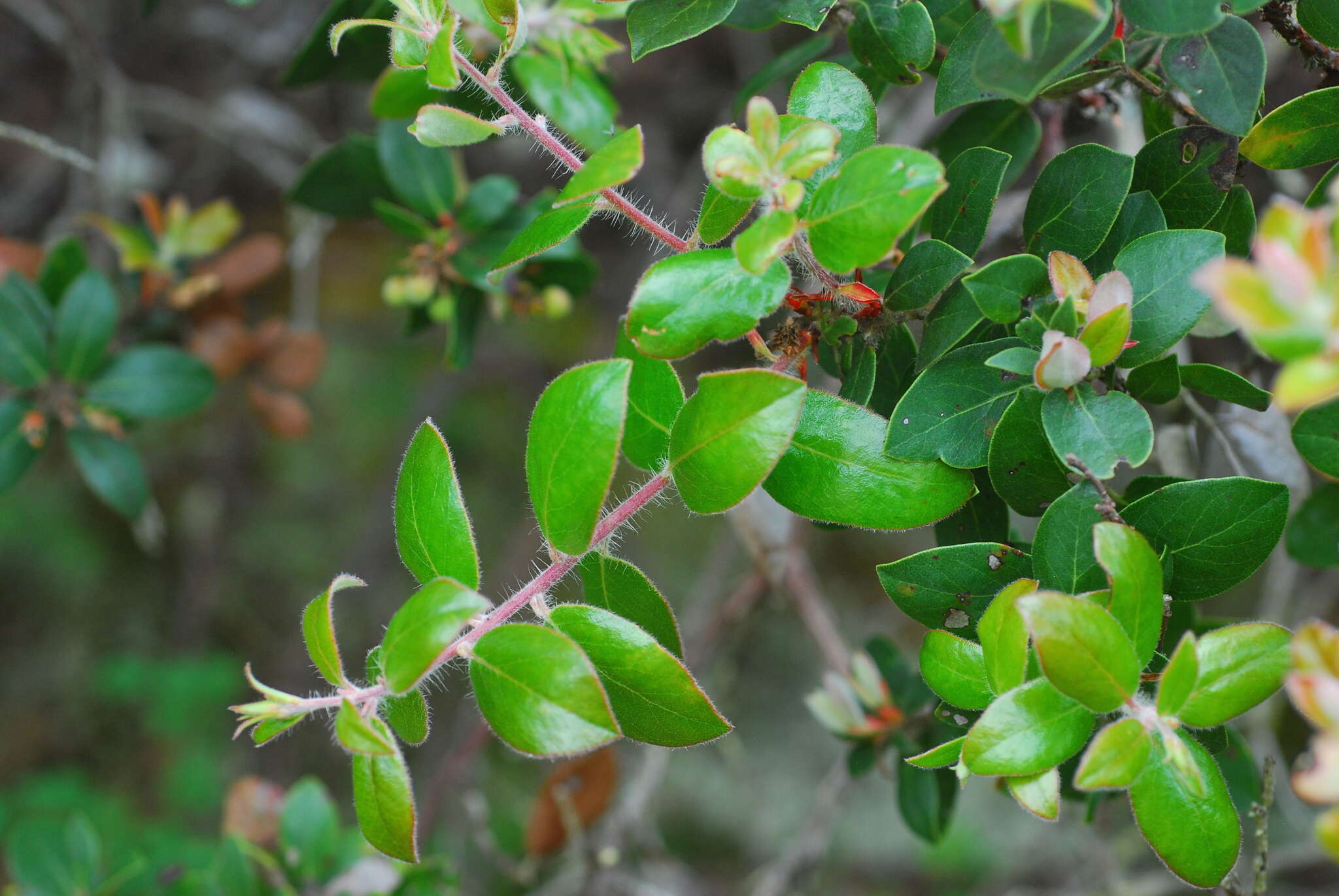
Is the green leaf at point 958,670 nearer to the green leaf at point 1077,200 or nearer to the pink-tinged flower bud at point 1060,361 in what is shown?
the pink-tinged flower bud at point 1060,361

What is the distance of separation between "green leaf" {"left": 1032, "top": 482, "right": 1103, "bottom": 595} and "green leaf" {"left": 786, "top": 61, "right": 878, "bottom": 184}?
11.0 inches

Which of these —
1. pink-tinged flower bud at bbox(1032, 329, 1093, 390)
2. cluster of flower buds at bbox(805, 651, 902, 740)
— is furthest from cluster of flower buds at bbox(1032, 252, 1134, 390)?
cluster of flower buds at bbox(805, 651, 902, 740)

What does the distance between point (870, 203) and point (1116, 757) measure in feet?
1.14

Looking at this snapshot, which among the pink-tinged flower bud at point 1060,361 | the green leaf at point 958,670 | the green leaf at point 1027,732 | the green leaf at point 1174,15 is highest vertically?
the green leaf at point 1174,15

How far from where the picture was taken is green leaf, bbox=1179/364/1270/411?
0.62 metres

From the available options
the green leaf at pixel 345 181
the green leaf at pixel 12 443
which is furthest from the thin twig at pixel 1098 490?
the green leaf at pixel 12 443

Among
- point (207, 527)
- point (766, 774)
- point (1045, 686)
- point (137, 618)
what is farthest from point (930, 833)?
point (137, 618)

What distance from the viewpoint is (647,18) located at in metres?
0.68

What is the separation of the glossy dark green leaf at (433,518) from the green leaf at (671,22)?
1.08 ft

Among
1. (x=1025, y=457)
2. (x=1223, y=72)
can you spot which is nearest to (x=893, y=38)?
(x=1223, y=72)

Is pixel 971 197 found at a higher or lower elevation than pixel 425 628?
higher

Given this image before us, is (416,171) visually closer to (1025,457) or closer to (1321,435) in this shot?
(1025,457)

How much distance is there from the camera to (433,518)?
24.7 inches

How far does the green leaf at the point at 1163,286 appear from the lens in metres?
0.57
